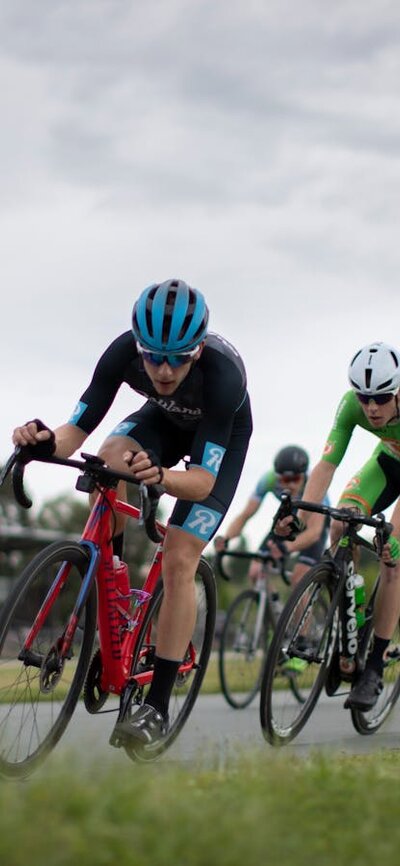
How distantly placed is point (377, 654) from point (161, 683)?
8.82 ft

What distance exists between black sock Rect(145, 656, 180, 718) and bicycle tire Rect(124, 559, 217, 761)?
10 cm

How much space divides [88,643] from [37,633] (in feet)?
1.41

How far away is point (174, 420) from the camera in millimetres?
6895

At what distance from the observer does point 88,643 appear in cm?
625

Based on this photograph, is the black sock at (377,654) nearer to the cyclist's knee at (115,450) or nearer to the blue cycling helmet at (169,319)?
the cyclist's knee at (115,450)

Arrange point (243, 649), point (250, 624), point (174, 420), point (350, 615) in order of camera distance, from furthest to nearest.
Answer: point (250, 624) < point (243, 649) < point (350, 615) < point (174, 420)

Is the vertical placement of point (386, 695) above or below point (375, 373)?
below

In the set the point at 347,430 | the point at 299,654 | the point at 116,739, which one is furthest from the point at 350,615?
the point at 116,739

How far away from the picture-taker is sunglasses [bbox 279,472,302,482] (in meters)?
13.6

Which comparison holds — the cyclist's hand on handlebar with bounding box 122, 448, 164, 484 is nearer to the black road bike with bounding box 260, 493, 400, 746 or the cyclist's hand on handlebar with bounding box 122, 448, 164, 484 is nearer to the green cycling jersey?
the black road bike with bounding box 260, 493, 400, 746

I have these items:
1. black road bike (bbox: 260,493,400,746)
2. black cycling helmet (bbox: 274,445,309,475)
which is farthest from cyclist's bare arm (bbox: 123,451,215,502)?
black cycling helmet (bbox: 274,445,309,475)

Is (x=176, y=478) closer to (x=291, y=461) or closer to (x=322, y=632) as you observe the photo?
(x=322, y=632)

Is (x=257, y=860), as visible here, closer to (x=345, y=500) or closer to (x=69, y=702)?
(x=69, y=702)

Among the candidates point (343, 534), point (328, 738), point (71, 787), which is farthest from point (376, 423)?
point (71, 787)
